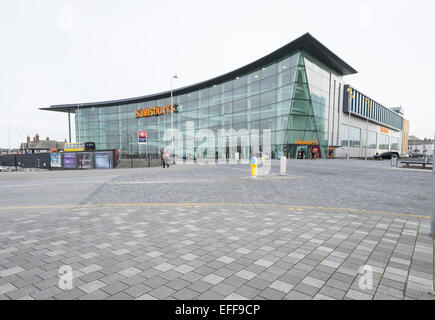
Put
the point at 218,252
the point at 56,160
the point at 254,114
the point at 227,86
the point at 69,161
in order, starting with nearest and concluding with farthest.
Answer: the point at 218,252
the point at 69,161
the point at 56,160
the point at 254,114
the point at 227,86

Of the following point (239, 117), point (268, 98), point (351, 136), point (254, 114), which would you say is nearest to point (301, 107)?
point (268, 98)

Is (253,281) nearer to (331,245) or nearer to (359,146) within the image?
(331,245)

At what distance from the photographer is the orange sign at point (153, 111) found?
48.3 m

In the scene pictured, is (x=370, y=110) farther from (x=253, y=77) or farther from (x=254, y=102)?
(x=254, y=102)

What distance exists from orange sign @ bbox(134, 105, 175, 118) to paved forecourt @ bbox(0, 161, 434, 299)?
146 feet

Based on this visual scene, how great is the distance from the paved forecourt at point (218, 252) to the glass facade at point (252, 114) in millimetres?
27862

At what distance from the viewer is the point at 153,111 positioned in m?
50.5

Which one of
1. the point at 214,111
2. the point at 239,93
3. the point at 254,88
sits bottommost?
the point at 214,111

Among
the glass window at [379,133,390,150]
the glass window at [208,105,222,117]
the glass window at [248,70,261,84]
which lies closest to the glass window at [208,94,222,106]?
the glass window at [208,105,222,117]

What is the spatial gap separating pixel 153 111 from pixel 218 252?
5067 centimetres

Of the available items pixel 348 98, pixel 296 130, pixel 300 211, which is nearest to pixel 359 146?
pixel 348 98

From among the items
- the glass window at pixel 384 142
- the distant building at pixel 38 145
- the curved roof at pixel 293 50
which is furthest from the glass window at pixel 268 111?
the distant building at pixel 38 145

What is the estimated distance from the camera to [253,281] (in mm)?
2463

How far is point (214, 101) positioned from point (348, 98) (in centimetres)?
2374
